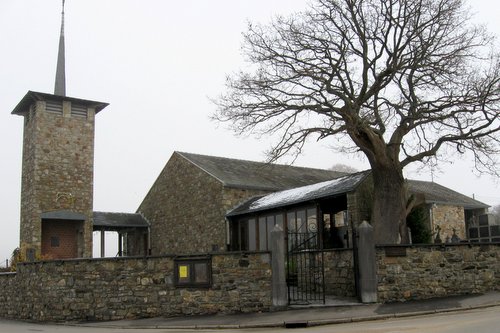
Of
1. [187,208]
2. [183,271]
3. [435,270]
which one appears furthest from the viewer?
[187,208]

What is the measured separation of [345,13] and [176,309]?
1262 centimetres

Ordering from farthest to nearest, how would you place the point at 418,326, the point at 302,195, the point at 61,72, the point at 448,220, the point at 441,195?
the point at 61,72, the point at 441,195, the point at 448,220, the point at 302,195, the point at 418,326

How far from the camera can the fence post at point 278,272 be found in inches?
577

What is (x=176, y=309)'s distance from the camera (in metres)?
15.2

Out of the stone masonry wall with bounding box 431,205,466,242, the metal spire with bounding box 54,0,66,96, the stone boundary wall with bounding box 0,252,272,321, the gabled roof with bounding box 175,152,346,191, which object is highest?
the metal spire with bounding box 54,0,66,96

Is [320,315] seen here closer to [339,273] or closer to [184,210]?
[339,273]

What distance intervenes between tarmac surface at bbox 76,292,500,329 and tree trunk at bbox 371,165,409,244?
3.69 m

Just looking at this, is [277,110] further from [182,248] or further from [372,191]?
[182,248]

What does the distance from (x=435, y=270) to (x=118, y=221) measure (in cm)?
2022

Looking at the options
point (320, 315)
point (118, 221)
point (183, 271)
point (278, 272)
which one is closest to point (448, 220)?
point (278, 272)

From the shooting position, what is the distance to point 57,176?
28.3 metres

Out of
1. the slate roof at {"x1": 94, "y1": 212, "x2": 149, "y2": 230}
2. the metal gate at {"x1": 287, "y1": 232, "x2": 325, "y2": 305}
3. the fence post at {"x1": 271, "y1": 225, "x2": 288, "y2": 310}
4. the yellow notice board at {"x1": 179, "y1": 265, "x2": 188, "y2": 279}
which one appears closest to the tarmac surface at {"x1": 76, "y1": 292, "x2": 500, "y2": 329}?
the fence post at {"x1": 271, "y1": 225, "x2": 288, "y2": 310}

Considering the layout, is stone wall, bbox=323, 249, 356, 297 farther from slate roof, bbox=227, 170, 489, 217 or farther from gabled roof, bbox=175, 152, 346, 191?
gabled roof, bbox=175, 152, 346, 191

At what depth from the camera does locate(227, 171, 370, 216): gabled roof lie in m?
21.6
